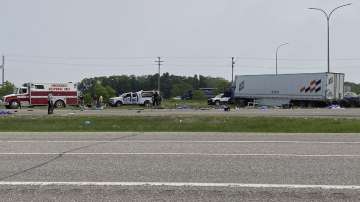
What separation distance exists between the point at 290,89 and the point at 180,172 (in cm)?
4961

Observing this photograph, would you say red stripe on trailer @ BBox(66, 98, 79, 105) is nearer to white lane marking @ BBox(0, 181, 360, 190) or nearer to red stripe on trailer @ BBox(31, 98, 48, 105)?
red stripe on trailer @ BBox(31, 98, 48, 105)

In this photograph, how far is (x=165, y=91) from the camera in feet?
570

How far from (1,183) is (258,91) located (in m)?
54.3

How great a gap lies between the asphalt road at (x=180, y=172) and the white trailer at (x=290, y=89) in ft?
138

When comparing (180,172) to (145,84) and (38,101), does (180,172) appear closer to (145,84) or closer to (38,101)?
(38,101)

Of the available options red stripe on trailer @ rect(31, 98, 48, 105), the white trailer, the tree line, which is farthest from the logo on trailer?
the tree line

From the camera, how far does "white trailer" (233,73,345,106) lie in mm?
53594

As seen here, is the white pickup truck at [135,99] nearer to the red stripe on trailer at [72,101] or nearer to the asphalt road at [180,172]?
the red stripe on trailer at [72,101]

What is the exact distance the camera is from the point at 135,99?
6172cm

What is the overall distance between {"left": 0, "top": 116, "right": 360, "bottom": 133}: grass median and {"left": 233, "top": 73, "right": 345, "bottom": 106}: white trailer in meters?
28.3

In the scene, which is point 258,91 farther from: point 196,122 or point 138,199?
point 138,199

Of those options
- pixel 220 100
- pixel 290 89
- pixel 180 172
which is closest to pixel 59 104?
pixel 220 100

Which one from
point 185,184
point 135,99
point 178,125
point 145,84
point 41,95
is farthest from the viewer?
point 145,84

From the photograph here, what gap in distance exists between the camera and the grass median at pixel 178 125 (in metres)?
21.8
